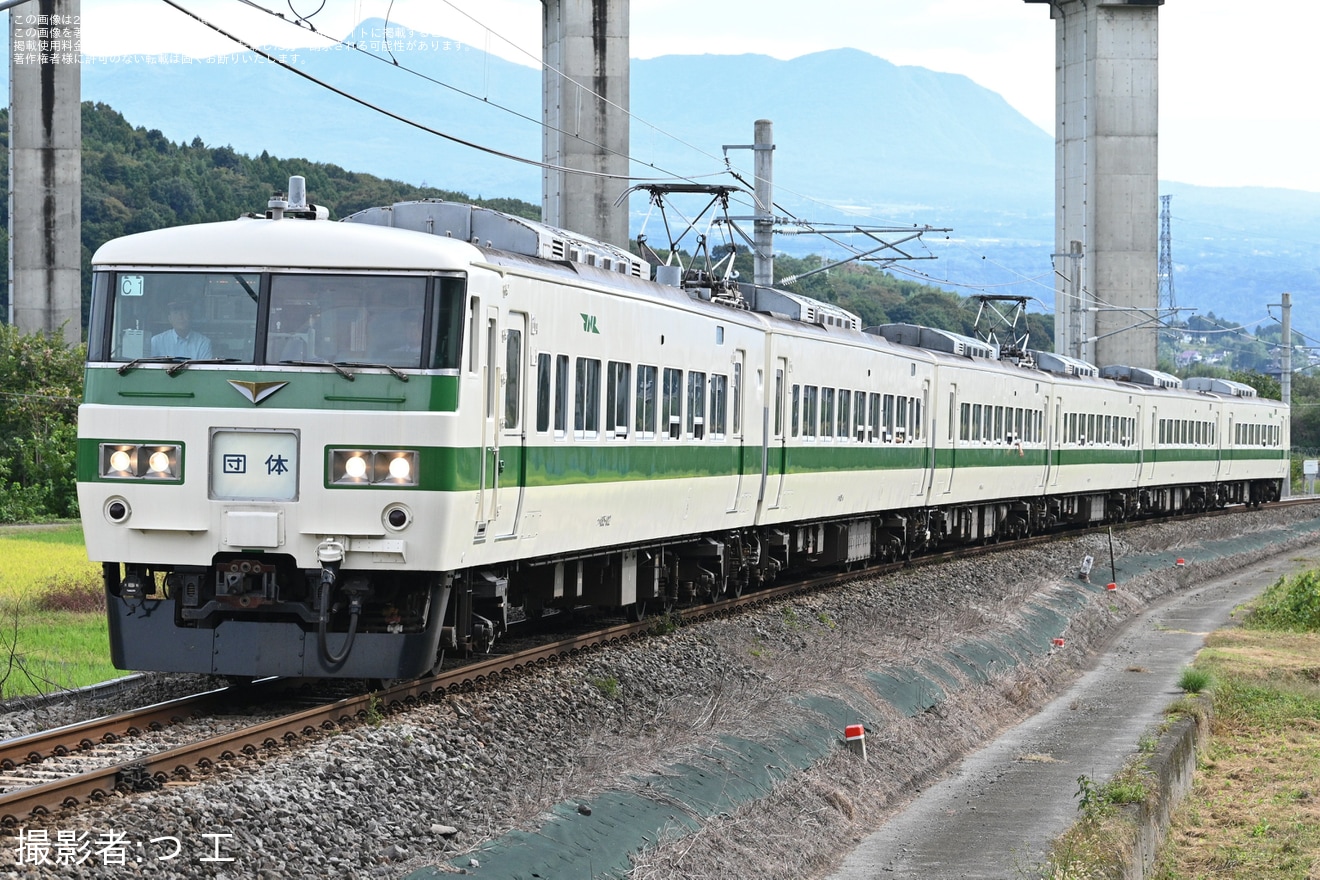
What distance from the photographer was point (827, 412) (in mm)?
21688

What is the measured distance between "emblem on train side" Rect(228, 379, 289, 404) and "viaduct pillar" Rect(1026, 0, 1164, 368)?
149 ft

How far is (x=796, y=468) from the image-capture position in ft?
66.7

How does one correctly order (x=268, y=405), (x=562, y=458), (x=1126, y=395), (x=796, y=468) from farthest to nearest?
(x=1126, y=395) < (x=796, y=468) < (x=562, y=458) < (x=268, y=405)

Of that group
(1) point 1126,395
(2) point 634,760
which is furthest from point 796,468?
(1) point 1126,395

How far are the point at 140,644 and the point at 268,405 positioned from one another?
5.59ft

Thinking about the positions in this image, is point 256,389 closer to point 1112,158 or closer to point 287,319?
point 287,319

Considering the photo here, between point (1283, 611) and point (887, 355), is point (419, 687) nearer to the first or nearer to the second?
point (887, 355)

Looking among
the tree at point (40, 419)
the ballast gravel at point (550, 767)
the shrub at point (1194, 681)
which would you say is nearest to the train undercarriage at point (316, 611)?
the ballast gravel at point (550, 767)

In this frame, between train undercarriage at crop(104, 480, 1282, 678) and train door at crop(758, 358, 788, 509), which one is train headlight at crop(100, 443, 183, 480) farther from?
train door at crop(758, 358, 788, 509)

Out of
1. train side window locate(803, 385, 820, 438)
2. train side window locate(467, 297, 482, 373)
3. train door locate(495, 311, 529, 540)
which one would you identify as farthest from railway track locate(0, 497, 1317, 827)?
train side window locate(803, 385, 820, 438)

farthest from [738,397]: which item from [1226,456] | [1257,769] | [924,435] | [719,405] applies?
[1226,456]

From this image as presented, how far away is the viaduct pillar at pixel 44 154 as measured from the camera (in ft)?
110

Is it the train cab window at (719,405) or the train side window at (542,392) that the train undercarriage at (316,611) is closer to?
the train side window at (542,392)

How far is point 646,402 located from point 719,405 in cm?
238
